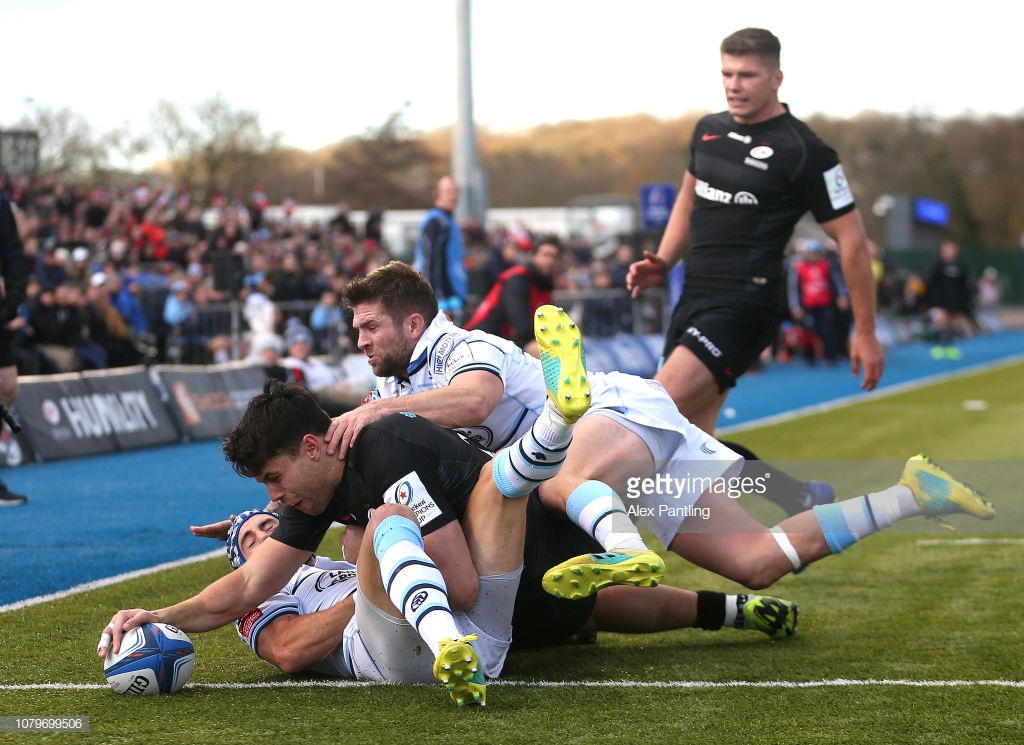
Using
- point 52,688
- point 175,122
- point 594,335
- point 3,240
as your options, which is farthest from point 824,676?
point 175,122

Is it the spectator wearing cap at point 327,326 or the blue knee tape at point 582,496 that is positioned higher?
the blue knee tape at point 582,496

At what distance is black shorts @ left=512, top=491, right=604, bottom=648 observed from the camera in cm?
433

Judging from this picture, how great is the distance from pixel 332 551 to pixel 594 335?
13.8m

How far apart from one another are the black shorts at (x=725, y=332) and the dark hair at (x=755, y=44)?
42.7 inches

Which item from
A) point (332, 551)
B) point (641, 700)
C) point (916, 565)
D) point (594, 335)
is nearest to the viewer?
point (641, 700)

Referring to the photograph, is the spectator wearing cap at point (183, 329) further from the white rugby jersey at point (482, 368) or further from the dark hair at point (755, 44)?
the white rugby jersey at point (482, 368)

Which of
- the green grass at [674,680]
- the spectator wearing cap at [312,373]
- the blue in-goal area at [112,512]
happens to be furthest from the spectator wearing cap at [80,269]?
the green grass at [674,680]

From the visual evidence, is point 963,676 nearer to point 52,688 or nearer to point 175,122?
point 52,688

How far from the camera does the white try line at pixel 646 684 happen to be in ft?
13.0

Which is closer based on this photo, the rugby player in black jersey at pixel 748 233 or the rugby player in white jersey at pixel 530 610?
the rugby player in white jersey at pixel 530 610

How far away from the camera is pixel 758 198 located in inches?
232

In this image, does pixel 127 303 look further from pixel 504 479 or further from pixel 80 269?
pixel 504 479

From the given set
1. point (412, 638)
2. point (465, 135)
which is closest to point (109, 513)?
point (412, 638)

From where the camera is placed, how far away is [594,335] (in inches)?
802
